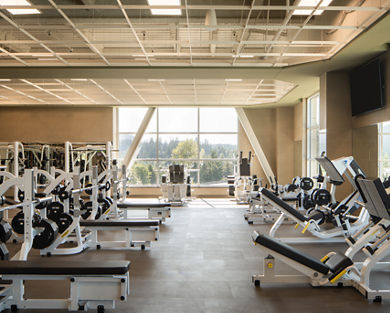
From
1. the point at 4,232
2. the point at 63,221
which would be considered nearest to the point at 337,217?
the point at 63,221

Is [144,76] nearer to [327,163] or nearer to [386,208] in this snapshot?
[327,163]

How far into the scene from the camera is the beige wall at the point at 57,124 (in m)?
15.1

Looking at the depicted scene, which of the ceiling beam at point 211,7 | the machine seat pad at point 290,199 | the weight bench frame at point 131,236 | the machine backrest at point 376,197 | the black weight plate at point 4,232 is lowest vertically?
the weight bench frame at point 131,236

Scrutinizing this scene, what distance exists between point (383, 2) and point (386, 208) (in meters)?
3.26

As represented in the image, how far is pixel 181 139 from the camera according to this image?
16062 millimetres

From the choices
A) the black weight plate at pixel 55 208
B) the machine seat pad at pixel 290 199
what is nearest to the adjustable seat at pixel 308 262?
the black weight plate at pixel 55 208

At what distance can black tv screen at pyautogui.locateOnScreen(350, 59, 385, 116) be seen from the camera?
7.43 m

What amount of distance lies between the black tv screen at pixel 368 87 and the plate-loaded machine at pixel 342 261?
4.16 metres

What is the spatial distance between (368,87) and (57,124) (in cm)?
1145

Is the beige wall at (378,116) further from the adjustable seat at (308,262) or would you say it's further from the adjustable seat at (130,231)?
the adjustable seat at (130,231)

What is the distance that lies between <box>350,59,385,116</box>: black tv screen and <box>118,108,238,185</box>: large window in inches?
298

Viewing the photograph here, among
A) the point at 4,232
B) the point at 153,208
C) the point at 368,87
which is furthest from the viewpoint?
the point at 153,208

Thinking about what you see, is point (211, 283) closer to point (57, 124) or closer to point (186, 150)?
point (186, 150)

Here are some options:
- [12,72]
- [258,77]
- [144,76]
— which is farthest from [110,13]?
[258,77]
